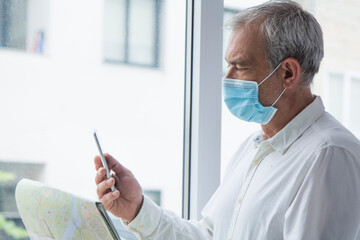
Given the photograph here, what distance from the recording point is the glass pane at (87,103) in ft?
5.20

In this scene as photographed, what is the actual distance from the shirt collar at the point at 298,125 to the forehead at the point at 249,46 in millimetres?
189

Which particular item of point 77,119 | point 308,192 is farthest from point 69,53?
point 308,192

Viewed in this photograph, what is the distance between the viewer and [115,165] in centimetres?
147

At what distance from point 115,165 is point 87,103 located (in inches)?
13.3

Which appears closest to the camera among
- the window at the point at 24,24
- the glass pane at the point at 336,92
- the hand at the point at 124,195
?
the hand at the point at 124,195

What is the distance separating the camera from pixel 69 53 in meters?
1.66

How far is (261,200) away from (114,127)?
2.11 ft

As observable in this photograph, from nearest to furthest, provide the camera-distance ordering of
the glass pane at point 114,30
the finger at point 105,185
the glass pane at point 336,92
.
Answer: the finger at point 105,185 < the glass pane at point 114,30 < the glass pane at point 336,92

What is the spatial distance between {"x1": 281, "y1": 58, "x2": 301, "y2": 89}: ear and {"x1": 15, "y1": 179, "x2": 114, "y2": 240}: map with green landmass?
2.07 ft

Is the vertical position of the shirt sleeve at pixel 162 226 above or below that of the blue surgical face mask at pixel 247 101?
below

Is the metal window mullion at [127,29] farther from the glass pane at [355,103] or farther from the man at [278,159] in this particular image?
the glass pane at [355,103]

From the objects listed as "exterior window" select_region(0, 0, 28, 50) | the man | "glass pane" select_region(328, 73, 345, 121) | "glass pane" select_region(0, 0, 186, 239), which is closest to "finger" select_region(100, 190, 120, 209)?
the man

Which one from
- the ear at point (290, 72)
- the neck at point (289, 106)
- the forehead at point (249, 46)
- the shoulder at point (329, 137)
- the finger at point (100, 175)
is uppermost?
the forehead at point (249, 46)

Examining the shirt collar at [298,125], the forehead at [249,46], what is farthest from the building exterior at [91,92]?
the shirt collar at [298,125]
